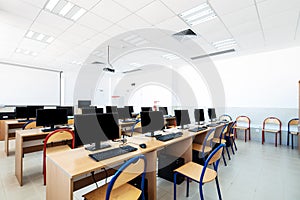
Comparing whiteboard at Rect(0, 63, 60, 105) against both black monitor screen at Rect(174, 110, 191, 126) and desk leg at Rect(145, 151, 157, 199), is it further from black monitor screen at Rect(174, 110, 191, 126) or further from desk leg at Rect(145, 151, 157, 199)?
desk leg at Rect(145, 151, 157, 199)

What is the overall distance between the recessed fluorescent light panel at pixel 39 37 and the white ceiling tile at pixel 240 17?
4224 mm

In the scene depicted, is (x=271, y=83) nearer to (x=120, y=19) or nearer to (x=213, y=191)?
(x=213, y=191)

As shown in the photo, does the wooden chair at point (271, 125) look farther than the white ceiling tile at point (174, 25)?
Yes

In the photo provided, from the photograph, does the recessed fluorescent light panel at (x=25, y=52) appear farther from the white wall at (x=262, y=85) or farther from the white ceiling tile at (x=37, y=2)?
the white wall at (x=262, y=85)

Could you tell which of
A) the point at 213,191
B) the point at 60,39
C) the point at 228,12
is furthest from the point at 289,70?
the point at 60,39

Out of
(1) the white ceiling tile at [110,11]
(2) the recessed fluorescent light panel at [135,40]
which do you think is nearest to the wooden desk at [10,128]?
(1) the white ceiling tile at [110,11]

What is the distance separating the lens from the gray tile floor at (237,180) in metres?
2.10

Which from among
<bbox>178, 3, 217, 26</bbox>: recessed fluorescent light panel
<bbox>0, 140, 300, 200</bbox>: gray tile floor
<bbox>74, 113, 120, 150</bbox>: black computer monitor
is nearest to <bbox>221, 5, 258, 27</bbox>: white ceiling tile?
<bbox>178, 3, 217, 26</bbox>: recessed fluorescent light panel

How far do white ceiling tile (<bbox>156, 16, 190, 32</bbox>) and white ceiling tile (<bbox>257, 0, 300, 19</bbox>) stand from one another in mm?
1331

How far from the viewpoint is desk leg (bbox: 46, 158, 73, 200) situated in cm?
117

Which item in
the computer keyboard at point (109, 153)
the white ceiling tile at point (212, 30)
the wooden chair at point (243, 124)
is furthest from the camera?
the wooden chair at point (243, 124)

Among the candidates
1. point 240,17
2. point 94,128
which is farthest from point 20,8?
point 240,17

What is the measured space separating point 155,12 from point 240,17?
167cm

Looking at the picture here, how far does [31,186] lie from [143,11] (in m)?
3.44
